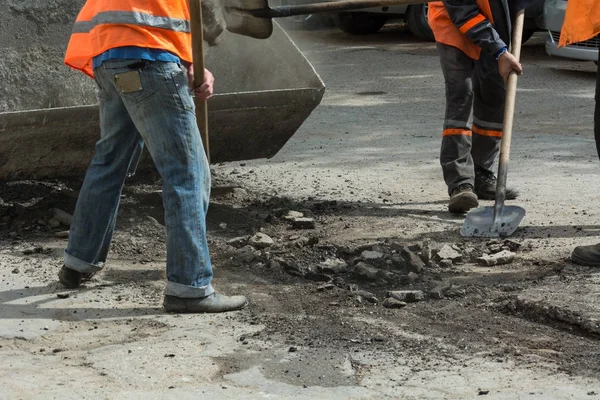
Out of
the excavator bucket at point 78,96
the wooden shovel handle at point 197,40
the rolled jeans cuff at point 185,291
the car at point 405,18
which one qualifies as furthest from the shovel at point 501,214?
the car at point 405,18

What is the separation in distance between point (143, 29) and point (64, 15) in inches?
88.8

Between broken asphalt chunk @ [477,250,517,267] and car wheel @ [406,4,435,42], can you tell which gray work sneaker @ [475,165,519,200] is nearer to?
broken asphalt chunk @ [477,250,517,267]

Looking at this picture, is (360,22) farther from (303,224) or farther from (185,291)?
(185,291)

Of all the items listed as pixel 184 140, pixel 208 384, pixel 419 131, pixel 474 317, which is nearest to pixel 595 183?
pixel 419 131

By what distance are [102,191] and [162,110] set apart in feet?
1.77

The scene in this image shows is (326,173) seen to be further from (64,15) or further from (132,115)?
(132,115)

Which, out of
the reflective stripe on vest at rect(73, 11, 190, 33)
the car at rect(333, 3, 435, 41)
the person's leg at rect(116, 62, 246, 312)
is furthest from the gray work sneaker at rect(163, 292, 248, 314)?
the car at rect(333, 3, 435, 41)

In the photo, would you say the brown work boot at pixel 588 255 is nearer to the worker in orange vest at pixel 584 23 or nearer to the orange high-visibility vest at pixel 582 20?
the worker in orange vest at pixel 584 23

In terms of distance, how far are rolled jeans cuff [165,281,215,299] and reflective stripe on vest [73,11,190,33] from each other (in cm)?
98

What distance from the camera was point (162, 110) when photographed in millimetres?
4020

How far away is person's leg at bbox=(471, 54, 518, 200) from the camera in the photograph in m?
5.84

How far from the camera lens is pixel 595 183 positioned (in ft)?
20.4

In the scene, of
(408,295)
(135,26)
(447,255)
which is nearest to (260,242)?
(447,255)

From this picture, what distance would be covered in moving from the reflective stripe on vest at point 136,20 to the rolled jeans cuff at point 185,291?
0.98m
